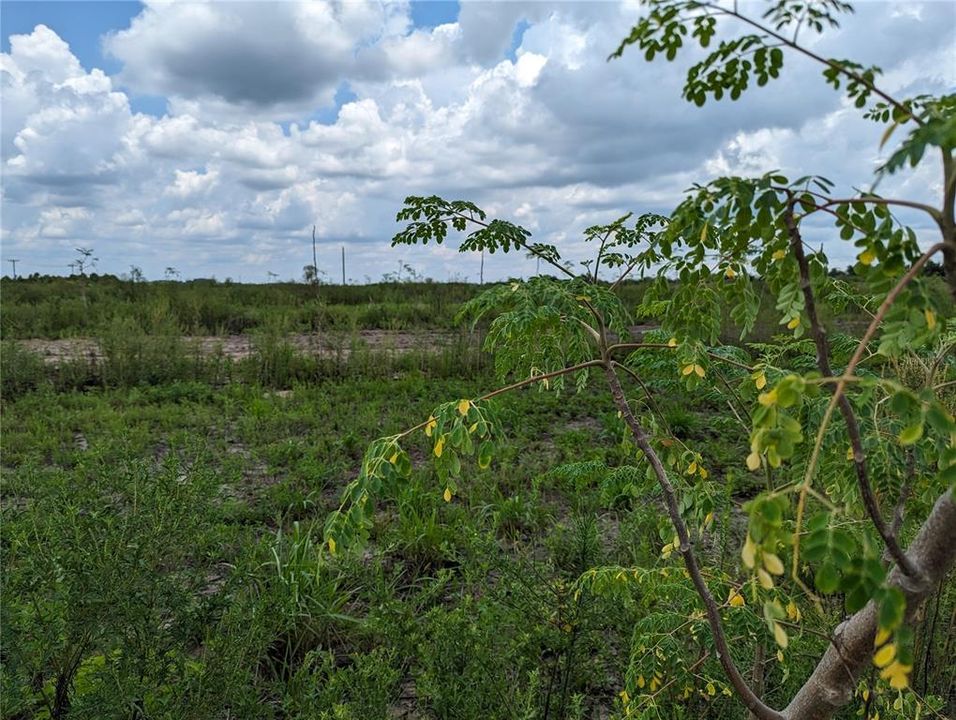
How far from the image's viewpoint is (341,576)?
3072 mm

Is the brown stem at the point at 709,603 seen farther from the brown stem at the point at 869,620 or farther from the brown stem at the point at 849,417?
the brown stem at the point at 849,417

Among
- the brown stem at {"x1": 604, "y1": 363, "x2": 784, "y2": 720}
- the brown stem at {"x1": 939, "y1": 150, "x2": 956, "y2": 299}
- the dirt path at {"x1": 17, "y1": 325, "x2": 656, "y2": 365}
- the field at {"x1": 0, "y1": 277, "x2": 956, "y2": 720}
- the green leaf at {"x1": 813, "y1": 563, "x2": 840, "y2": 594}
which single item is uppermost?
the brown stem at {"x1": 939, "y1": 150, "x2": 956, "y2": 299}

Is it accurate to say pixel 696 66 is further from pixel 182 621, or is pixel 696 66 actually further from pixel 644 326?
pixel 644 326

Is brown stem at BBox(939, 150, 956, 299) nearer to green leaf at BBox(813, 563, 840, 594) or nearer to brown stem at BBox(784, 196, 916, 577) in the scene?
brown stem at BBox(784, 196, 916, 577)

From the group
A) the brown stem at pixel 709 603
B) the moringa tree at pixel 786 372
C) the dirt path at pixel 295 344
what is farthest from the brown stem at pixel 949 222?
the dirt path at pixel 295 344

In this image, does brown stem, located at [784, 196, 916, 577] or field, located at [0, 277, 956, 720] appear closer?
brown stem, located at [784, 196, 916, 577]

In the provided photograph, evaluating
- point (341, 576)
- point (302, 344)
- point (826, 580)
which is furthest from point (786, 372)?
point (302, 344)

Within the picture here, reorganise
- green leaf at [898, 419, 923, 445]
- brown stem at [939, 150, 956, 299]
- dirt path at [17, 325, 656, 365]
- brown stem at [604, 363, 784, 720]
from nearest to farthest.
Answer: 1. green leaf at [898, 419, 923, 445]
2. brown stem at [939, 150, 956, 299]
3. brown stem at [604, 363, 784, 720]
4. dirt path at [17, 325, 656, 365]

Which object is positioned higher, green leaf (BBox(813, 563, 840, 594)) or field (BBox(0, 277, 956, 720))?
green leaf (BBox(813, 563, 840, 594))

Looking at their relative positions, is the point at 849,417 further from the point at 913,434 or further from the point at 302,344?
the point at 302,344

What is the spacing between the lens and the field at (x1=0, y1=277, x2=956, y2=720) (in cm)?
214

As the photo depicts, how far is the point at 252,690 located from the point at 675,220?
2254 millimetres

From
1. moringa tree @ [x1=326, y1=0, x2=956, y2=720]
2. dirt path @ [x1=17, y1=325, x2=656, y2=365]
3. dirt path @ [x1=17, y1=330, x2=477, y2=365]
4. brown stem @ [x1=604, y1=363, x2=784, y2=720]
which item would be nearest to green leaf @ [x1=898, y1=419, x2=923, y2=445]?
moringa tree @ [x1=326, y1=0, x2=956, y2=720]

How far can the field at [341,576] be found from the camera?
7.02 ft
